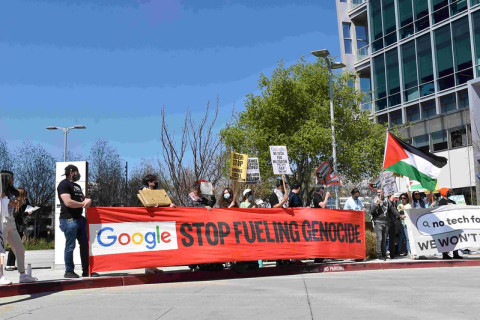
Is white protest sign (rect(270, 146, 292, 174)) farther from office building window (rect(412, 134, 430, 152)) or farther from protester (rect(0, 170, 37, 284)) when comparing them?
office building window (rect(412, 134, 430, 152))

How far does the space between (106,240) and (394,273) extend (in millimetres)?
5571

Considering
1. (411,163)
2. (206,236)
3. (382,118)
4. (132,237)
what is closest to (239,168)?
(206,236)

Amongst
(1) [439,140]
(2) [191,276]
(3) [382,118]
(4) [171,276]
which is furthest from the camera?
(3) [382,118]

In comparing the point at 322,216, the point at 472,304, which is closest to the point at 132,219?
the point at 322,216

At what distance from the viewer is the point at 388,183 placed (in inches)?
613

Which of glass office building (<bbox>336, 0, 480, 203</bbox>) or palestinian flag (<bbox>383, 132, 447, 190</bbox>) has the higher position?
glass office building (<bbox>336, 0, 480, 203</bbox>)

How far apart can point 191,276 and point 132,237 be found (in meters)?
1.29

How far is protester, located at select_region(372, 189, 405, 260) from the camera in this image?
14.9 m

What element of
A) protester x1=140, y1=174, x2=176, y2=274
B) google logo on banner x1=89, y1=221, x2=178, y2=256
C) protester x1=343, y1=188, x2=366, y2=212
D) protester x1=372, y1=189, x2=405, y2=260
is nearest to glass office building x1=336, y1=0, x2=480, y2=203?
protester x1=372, y1=189, x2=405, y2=260

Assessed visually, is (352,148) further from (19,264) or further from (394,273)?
(19,264)

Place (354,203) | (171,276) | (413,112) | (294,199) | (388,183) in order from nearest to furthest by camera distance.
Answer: (171,276) → (294,199) → (354,203) → (388,183) → (413,112)

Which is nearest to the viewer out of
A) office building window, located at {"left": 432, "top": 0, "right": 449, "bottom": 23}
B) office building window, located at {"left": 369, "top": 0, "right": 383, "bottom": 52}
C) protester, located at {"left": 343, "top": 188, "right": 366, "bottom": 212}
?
protester, located at {"left": 343, "top": 188, "right": 366, "bottom": 212}

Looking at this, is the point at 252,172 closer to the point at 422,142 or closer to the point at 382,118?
the point at 422,142

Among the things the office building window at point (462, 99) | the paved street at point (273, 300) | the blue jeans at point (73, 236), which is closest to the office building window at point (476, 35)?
the office building window at point (462, 99)
